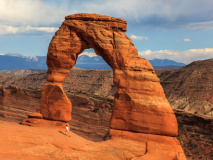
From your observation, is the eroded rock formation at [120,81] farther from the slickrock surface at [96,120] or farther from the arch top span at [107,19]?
the slickrock surface at [96,120]

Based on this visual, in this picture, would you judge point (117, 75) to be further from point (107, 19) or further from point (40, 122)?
point (40, 122)

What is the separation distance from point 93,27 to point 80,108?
94.8 ft

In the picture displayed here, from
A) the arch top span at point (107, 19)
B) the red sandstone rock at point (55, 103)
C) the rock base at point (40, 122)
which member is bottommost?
the rock base at point (40, 122)

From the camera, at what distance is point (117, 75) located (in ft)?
67.3

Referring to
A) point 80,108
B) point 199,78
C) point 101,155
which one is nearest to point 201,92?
point 199,78

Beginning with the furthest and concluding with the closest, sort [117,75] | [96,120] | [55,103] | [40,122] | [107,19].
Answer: [96,120], [55,103], [40,122], [107,19], [117,75]

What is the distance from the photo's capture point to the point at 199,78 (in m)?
80.5

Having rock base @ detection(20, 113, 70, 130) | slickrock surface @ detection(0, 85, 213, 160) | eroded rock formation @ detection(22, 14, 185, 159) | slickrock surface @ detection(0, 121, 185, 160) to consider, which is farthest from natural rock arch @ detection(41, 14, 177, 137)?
slickrock surface @ detection(0, 85, 213, 160)

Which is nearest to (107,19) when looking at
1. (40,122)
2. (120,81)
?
(120,81)

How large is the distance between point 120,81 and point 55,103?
726cm

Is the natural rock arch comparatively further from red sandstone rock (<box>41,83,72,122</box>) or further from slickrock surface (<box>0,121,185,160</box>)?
slickrock surface (<box>0,121,185,160</box>)

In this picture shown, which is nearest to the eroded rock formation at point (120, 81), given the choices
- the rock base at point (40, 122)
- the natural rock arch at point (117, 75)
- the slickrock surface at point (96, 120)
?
the natural rock arch at point (117, 75)

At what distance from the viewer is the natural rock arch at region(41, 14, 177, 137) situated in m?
19.3

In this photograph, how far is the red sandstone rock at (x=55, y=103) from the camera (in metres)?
23.9
